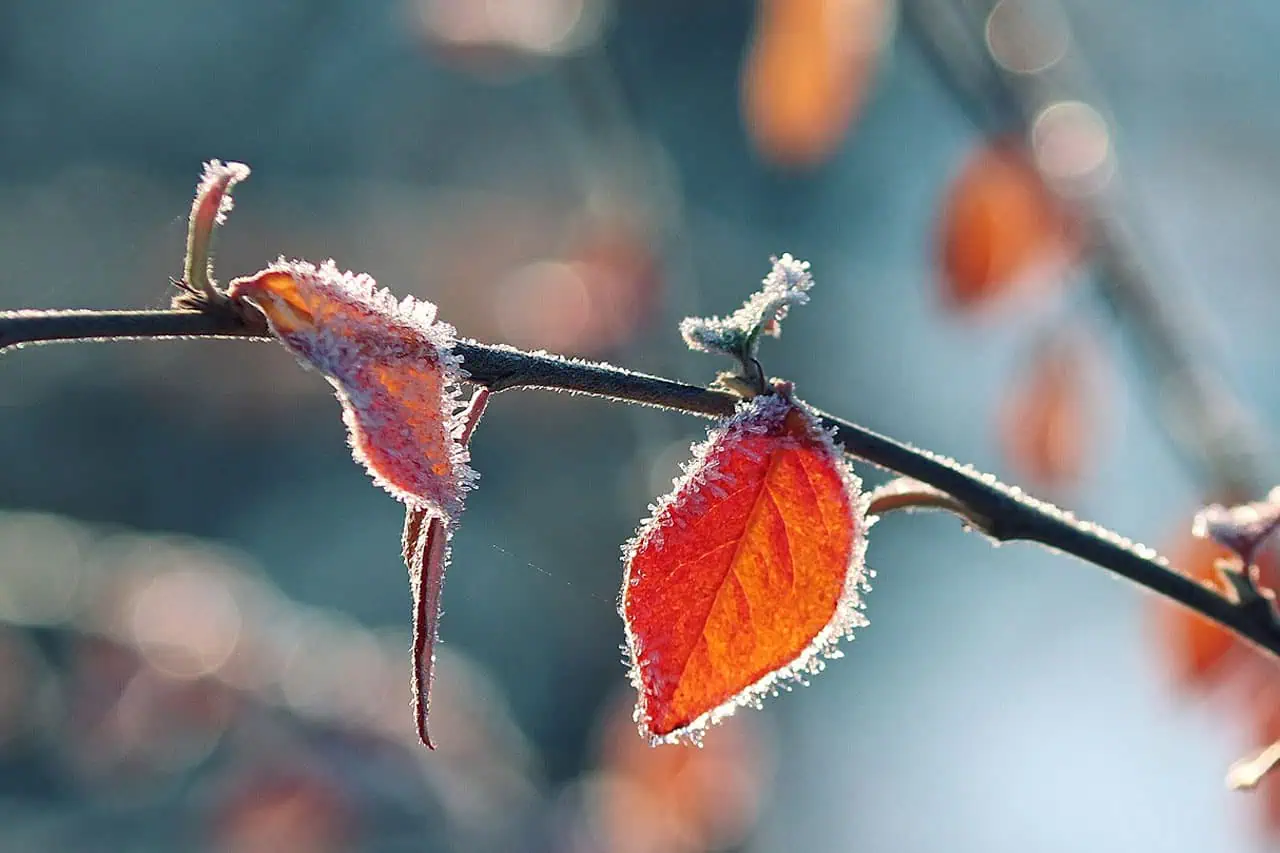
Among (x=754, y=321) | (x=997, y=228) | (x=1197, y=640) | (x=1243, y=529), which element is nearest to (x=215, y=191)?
(x=754, y=321)

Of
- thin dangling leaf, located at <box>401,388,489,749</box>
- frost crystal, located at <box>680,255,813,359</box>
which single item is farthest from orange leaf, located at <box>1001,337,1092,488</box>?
thin dangling leaf, located at <box>401,388,489,749</box>

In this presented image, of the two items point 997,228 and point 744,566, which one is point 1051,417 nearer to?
point 997,228

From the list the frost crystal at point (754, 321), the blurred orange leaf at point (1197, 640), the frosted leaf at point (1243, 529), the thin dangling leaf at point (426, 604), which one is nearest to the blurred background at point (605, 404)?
the blurred orange leaf at point (1197, 640)

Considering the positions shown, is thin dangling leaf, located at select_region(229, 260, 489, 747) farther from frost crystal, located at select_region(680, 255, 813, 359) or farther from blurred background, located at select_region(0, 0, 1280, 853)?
blurred background, located at select_region(0, 0, 1280, 853)

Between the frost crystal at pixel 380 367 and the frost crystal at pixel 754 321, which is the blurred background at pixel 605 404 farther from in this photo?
the frost crystal at pixel 380 367

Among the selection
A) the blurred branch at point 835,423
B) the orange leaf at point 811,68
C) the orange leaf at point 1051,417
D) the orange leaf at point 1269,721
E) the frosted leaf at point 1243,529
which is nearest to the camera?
the blurred branch at point 835,423

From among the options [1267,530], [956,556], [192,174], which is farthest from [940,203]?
[192,174]
